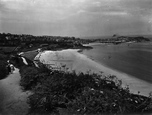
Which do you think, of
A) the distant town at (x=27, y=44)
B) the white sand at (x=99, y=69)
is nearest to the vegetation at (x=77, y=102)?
the white sand at (x=99, y=69)

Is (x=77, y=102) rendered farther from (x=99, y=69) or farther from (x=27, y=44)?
(x=27, y=44)

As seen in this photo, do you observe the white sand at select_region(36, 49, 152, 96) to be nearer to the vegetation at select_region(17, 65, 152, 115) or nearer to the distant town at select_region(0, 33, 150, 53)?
the vegetation at select_region(17, 65, 152, 115)

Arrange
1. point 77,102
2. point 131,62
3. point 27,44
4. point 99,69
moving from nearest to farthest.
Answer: point 77,102 → point 99,69 → point 131,62 → point 27,44

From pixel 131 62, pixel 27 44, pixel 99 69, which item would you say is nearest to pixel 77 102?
pixel 99 69

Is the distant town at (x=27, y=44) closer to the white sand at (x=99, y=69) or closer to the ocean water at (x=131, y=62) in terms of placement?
the white sand at (x=99, y=69)

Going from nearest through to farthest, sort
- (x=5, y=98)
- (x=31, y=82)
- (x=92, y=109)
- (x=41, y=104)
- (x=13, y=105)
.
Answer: (x=92, y=109), (x=41, y=104), (x=13, y=105), (x=5, y=98), (x=31, y=82)

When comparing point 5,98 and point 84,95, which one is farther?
point 5,98

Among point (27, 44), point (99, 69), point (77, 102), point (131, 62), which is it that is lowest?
point (131, 62)

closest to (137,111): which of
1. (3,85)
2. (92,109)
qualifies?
(92,109)

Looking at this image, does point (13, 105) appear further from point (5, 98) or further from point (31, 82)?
point (31, 82)

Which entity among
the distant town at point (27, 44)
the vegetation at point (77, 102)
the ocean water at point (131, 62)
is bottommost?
the ocean water at point (131, 62)

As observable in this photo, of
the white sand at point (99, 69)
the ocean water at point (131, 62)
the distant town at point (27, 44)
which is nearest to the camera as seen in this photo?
the white sand at point (99, 69)
